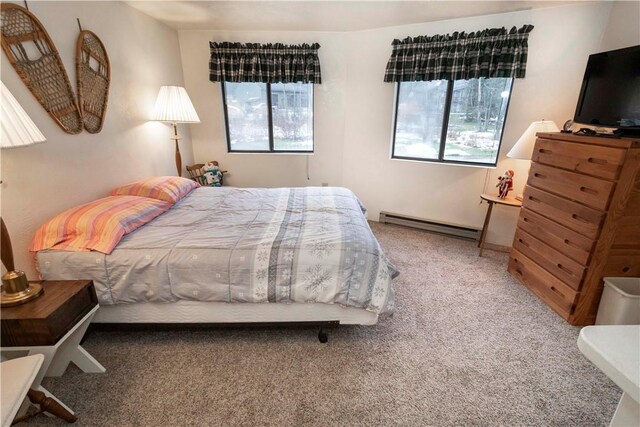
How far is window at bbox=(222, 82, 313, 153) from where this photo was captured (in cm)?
386

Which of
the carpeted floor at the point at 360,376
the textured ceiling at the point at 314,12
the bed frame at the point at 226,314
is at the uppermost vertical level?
the textured ceiling at the point at 314,12

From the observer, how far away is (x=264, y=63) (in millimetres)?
3604

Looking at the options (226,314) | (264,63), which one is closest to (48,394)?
(226,314)

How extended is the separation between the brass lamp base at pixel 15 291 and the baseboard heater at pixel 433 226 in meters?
3.38

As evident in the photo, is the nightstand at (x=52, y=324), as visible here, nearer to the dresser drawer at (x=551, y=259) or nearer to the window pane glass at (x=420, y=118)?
the dresser drawer at (x=551, y=259)

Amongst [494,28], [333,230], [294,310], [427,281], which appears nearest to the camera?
[294,310]

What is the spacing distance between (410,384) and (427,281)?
3.77 feet

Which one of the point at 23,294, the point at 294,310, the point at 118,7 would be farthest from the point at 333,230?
the point at 118,7

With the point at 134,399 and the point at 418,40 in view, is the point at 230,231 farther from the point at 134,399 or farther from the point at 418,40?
the point at 418,40

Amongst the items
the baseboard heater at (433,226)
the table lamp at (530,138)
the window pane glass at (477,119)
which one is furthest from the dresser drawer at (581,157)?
the baseboard heater at (433,226)

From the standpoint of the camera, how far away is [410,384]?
5.24 feet

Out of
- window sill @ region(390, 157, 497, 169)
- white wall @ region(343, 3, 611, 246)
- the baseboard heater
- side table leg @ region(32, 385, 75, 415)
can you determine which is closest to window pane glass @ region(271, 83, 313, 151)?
white wall @ region(343, 3, 611, 246)

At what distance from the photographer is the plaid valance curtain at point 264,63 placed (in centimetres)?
354

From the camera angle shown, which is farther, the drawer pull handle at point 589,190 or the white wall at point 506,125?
the white wall at point 506,125
